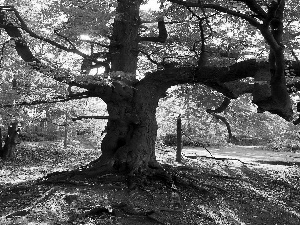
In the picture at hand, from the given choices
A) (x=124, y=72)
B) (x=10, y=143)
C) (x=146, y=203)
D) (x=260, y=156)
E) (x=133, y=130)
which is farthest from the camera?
(x=260, y=156)

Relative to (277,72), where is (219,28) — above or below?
above

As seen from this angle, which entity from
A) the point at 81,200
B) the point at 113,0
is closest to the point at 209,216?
the point at 81,200

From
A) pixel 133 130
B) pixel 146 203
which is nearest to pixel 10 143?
pixel 133 130

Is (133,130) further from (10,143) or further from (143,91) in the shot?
(10,143)

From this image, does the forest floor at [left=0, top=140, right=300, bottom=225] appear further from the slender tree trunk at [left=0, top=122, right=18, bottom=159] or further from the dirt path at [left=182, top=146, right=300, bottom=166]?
the dirt path at [left=182, top=146, right=300, bottom=166]

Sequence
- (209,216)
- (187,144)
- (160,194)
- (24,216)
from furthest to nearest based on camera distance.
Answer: (187,144) → (160,194) → (209,216) → (24,216)

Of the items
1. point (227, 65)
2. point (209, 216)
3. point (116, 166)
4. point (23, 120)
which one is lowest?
point (209, 216)

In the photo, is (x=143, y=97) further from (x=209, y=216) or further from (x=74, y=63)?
(x=209, y=216)

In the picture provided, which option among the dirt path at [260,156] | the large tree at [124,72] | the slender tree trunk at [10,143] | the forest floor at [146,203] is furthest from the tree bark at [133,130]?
the dirt path at [260,156]

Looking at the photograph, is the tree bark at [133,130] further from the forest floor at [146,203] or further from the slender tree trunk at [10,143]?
the slender tree trunk at [10,143]

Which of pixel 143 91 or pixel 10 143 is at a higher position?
pixel 143 91

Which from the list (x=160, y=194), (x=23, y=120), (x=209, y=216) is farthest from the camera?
(x=23, y=120)

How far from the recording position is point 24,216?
6.52 m

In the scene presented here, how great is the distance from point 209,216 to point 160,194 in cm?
182
